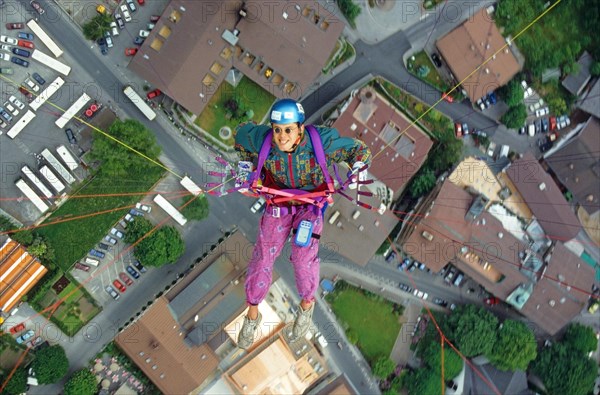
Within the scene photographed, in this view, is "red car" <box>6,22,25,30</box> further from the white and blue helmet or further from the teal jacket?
the white and blue helmet

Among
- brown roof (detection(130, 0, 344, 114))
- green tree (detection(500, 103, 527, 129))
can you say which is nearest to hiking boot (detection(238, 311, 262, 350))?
brown roof (detection(130, 0, 344, 114))

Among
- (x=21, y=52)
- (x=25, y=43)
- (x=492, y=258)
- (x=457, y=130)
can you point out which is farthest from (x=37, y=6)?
(x=492, y=258)

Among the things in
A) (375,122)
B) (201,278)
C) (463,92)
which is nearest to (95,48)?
(201,278)

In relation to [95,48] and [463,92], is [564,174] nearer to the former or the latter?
[463,92]

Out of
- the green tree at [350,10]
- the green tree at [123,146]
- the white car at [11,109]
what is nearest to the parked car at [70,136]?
the green tree at [123,146]

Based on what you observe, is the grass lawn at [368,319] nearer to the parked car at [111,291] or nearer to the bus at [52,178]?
the parked car at [111,291]
